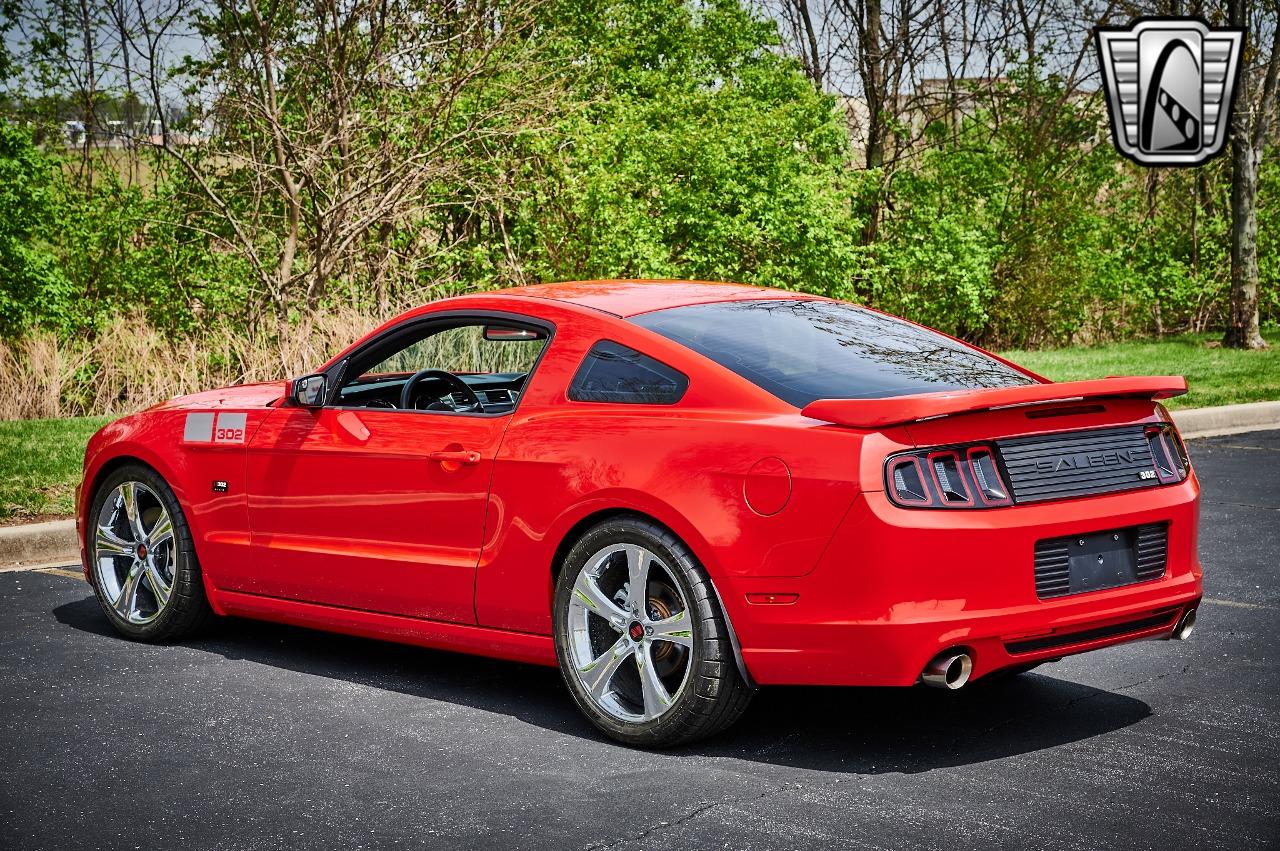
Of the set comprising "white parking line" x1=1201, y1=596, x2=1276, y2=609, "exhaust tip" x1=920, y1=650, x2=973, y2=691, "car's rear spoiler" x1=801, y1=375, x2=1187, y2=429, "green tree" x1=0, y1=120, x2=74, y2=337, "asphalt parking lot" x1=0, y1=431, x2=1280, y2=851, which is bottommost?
"white parking line" x1=1201, y1=596, x2=1276, y2=609

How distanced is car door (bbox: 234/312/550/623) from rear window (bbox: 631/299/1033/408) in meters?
0.79

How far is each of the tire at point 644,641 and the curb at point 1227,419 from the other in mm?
9848

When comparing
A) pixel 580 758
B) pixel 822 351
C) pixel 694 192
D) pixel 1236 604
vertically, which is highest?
pixel 694 192

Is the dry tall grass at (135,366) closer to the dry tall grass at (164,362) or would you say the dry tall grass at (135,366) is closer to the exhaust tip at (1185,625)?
the dry tall grass at (164,362)

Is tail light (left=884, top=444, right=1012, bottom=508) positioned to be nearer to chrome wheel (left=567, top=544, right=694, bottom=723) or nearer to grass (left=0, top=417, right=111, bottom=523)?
chrome wheel (left=567, top=544, right=694, bottom=723)

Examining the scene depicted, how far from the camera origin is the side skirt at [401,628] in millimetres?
5254

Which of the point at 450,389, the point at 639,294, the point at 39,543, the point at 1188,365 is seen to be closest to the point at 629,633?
the point at 639,294

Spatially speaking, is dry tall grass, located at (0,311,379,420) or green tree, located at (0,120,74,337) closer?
dry tall grass, located at (0,311,379,420)

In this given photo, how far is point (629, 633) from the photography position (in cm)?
487

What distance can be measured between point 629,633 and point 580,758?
419 mm

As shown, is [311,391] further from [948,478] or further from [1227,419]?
[1227,419]

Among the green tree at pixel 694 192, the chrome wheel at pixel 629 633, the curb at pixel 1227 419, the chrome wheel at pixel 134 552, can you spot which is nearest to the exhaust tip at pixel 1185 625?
the chrome wheel at pixel 629 633

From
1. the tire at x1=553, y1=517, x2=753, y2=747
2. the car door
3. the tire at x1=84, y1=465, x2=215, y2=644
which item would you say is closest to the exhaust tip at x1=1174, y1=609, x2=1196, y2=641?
the tire at x1=553, y1=517, x2=753, y2=747

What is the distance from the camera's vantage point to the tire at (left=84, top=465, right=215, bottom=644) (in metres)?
6.45
